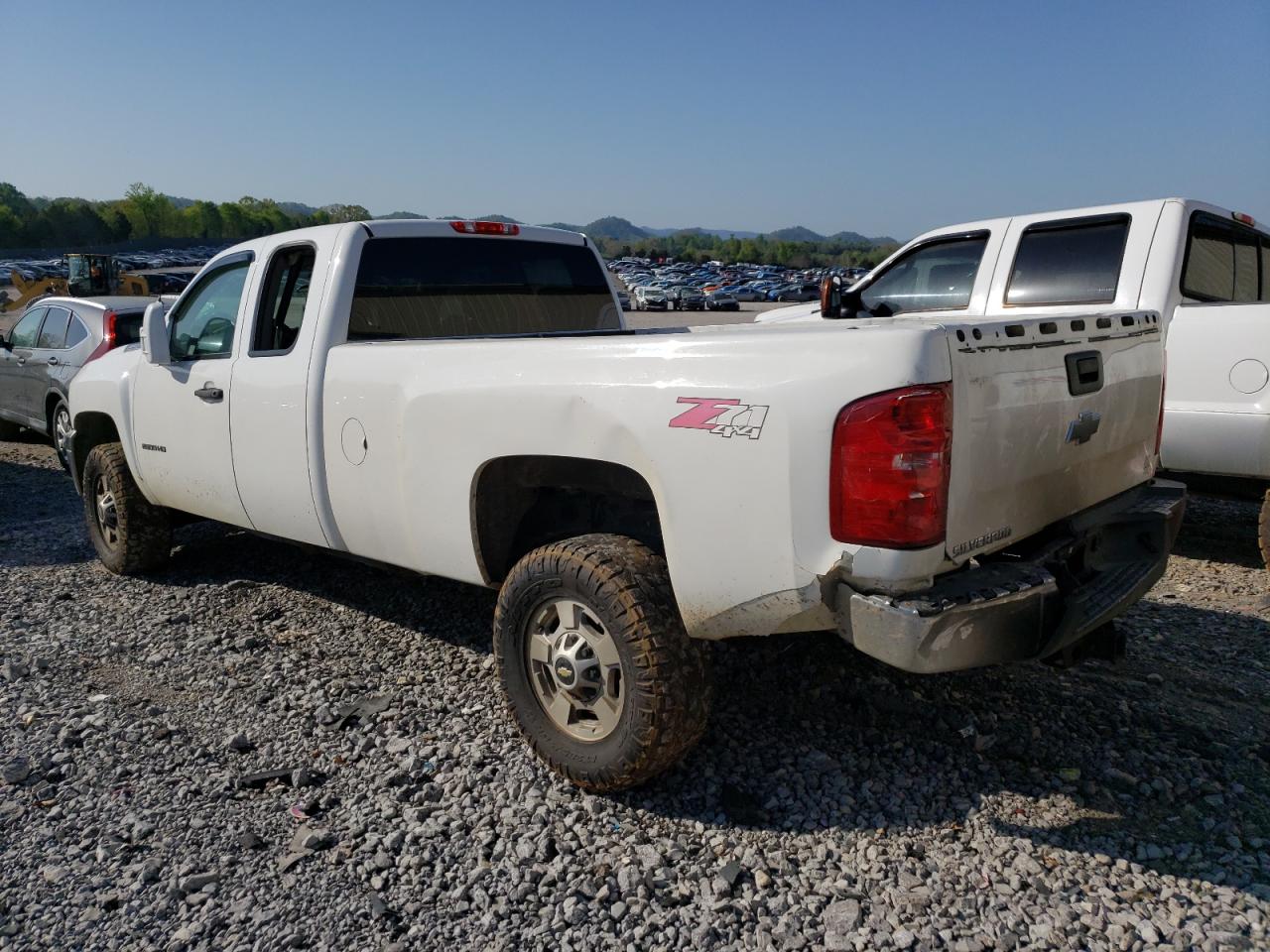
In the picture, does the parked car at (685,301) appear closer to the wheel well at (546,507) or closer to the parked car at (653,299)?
the parked car at (653,299)

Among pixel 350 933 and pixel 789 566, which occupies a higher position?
pixel 789 566

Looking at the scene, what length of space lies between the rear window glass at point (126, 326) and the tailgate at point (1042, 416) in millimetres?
Result: 8720

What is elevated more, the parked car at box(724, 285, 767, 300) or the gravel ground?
the gravel ground

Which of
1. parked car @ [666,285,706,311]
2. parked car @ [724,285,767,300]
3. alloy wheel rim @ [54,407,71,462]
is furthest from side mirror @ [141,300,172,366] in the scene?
parked car @ [724,285,767,300]

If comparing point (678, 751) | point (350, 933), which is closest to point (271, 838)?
point (350, 933)

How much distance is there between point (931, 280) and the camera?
22.5 ft

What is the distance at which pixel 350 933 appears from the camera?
103 inches

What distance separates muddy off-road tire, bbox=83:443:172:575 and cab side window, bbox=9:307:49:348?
5.22m

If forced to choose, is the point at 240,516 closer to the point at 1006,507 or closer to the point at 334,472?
the point at 334,472

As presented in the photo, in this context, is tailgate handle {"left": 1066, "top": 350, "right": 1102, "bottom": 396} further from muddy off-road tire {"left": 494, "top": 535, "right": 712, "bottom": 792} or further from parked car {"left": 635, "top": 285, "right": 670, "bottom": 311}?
parked car {"left": 635, "top": 285, "right": 670, "bottom": 311}

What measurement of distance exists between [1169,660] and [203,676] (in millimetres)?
4346

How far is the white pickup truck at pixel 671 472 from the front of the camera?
259cm

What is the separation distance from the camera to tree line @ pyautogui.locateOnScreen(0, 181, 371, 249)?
13575cm

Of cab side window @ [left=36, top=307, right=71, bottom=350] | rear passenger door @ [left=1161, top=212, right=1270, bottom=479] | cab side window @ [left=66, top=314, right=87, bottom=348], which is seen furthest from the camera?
cab side window @ [left=36, top=307, right=71, bottom=350]
